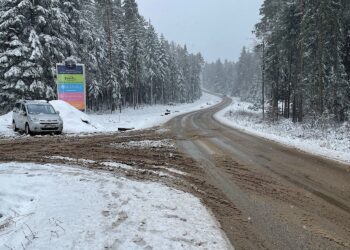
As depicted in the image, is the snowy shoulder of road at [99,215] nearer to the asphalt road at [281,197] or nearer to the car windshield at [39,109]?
the asphalt road at [281,197]

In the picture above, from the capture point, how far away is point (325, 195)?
8344mm

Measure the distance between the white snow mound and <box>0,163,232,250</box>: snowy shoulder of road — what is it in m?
14.1

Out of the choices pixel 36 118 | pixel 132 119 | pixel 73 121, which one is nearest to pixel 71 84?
pixel 73 121

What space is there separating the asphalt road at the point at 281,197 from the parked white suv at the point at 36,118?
31.6 feet

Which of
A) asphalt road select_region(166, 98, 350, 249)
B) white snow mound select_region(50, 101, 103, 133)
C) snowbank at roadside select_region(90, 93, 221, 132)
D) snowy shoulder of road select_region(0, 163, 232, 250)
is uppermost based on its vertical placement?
white snow mound select_region(50, 101, 103, 133)

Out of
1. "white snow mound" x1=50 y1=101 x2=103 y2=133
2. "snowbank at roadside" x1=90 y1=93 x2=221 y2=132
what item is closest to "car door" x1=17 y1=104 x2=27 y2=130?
"white snow mound" x1=50 y1=101 x2=103 y2=133

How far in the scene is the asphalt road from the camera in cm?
585

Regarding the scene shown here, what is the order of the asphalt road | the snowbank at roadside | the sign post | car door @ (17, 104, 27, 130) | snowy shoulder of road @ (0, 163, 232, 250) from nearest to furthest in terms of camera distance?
snowy shoulder of road @ (0, 163, 232, 250)
the asphalt road
car door @ (17, 104, 27, 130)
the snowbank at roadside
the sign post

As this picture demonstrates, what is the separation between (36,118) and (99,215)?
51.5 ft

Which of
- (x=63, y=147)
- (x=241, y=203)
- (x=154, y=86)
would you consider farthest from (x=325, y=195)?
(x=154, y=86)

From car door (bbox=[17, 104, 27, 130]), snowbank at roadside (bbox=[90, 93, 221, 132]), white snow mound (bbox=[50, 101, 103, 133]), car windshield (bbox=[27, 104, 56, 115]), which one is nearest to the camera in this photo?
car door (bbox=[17, 104, 27, 130])

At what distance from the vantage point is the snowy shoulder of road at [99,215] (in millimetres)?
5465

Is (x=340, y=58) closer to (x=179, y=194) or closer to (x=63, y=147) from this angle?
(x=63, y=147)

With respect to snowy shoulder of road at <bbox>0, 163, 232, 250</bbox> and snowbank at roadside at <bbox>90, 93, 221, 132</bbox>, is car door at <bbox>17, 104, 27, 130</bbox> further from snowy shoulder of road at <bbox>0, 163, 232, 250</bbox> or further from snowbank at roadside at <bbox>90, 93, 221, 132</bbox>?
snowy shoulder of road at <bbox>0, 163, 232, 250</bbox>
